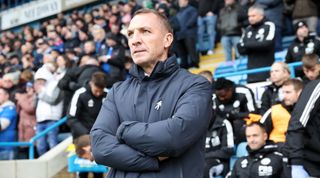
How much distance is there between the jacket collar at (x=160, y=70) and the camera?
9.44 ft

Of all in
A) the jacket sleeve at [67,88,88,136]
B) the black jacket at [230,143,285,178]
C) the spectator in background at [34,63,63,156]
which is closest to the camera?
the black jacket at [230,143,285,178]

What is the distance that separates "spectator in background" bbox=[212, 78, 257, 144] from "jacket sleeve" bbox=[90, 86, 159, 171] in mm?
4460

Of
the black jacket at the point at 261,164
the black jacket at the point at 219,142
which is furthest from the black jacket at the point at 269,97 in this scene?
the black jacket at the point at 261,164

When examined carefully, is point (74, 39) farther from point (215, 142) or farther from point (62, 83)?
point (215, 142)

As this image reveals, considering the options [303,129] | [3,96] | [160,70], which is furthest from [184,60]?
[160,70]

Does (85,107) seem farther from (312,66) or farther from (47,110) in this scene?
(312,66)

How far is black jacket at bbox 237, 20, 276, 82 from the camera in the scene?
27.7 ft

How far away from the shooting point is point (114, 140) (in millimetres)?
2805

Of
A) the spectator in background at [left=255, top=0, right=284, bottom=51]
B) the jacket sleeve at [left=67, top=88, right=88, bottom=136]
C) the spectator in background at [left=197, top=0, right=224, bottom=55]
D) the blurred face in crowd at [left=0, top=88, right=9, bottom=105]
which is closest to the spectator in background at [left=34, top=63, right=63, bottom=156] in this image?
the blurred face in crowd at [left=0, top=88, right=9, bottom=105]

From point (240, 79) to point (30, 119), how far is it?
354cm

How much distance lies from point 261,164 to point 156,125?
3811 mm

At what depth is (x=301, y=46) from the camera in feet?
28.3

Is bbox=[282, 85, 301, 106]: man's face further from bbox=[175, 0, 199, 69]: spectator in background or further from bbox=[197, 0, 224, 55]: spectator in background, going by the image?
bbox=[197, 0, 224, 55]: spectator in background

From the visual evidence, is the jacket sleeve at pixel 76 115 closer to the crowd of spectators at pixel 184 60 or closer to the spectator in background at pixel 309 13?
the crowd of spectators at pixel 184 60
